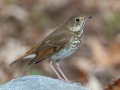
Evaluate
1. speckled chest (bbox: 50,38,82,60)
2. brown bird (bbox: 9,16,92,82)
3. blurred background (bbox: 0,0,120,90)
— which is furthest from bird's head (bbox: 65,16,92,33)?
blurred background (bbox: 0,0,120,90)

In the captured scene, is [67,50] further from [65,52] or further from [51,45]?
[51,45]

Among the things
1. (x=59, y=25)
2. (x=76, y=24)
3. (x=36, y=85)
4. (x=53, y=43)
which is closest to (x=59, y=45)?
(x=53, y=43)

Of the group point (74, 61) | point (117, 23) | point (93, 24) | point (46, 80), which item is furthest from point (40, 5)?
point (46, 80)

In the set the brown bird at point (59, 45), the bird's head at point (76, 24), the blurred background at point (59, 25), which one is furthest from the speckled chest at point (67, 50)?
the blurred background at point (59, 25)

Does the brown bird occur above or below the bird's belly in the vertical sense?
above

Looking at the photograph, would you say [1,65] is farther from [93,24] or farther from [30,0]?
[30,0]

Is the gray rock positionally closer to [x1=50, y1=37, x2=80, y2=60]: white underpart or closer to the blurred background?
[x1=50, y1=37, x2=80, y2=60]: white underpart

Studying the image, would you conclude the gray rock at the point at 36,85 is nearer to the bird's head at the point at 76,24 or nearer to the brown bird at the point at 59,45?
the brown bird at the point at 59,45
